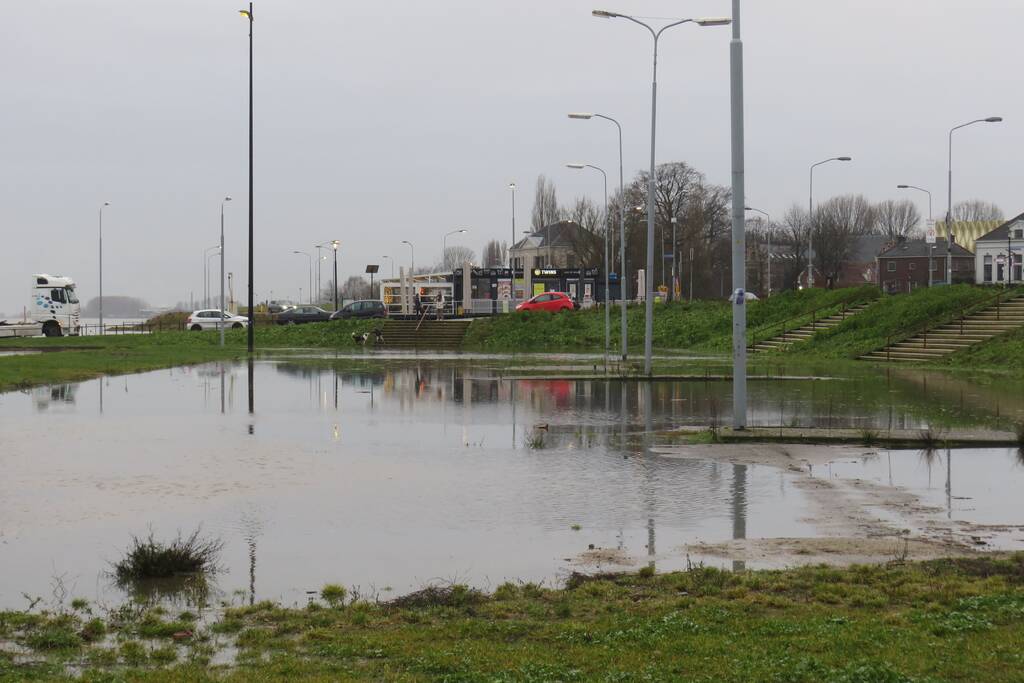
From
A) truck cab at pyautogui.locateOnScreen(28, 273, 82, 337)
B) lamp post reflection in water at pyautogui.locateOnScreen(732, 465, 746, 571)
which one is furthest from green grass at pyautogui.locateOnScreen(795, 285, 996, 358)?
truck cab at pyautogui.locateOnScreen(28, 273, 82, 337)

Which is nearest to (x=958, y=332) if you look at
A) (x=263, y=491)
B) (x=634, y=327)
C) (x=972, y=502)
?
(x=634, y=327)

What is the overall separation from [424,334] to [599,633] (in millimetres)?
58667

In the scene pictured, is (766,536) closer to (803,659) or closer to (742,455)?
(803,659)

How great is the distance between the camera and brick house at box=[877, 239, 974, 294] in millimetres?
118000

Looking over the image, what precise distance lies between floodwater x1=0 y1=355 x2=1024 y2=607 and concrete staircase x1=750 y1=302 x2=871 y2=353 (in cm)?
2511

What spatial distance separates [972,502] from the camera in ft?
39.2

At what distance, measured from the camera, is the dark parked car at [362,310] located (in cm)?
7500

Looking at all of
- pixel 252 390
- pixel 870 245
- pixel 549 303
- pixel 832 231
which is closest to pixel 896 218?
pixel 870 245

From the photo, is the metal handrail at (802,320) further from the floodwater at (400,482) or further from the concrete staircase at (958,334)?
the floodwater at (400,482)

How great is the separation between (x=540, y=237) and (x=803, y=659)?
126 m

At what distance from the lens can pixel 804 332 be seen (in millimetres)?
53500

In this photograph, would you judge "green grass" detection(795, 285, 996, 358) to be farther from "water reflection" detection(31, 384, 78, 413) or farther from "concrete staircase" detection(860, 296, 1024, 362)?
"water reflection" detection(31, 384, 78, 413)

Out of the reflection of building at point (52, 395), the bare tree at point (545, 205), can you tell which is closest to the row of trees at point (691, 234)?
the bare tree at point (545, 205)

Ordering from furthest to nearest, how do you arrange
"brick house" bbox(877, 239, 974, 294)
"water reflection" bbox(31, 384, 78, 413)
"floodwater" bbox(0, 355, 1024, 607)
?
1. "brick house" bbox(877, 239, 974, 294)
2. "water reflection" bbox(31, 384, 78, 413)
3. "floodwater" bbox(0, 355, 1024, 607)
